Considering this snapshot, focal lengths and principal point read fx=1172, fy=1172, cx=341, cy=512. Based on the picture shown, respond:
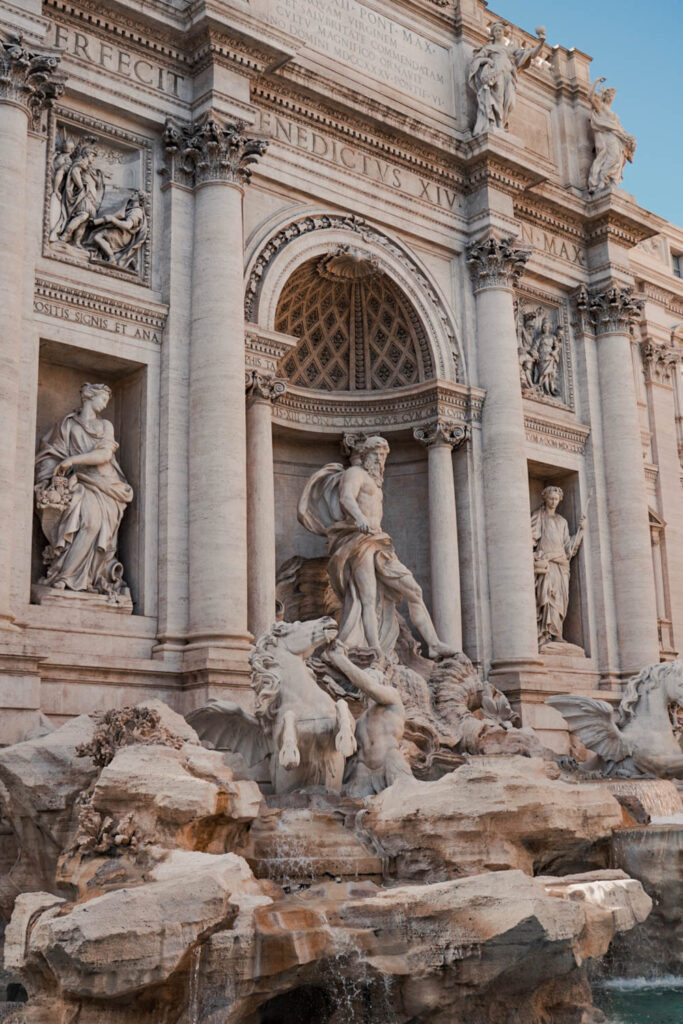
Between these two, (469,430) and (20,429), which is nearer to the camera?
(20,429)

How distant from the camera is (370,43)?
19.2 metres

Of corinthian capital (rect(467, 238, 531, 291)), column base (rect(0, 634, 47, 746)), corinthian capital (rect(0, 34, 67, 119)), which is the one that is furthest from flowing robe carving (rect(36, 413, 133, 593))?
corinthian capital (rect(467, 238, 531, 291))

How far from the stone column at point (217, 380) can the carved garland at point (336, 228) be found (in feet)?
2.70

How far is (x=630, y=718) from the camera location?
15.9m

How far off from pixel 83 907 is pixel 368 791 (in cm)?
501

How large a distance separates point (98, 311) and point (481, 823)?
8.35 meters

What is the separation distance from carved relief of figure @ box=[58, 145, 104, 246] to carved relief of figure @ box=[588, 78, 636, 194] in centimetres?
1053

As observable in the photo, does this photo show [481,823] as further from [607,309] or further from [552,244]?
[552,244]

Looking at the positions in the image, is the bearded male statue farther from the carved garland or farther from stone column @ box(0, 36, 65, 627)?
stone column @ box(0, 36, 65, 627)

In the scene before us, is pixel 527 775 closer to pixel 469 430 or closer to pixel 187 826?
pixel 187 826

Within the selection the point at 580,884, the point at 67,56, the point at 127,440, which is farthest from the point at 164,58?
the point at 580,884

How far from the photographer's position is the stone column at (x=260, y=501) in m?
15.8

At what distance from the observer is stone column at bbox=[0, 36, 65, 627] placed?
13.1 meters

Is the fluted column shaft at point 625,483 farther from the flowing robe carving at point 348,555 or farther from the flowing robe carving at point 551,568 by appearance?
the flowing robe carving at point 348,555
